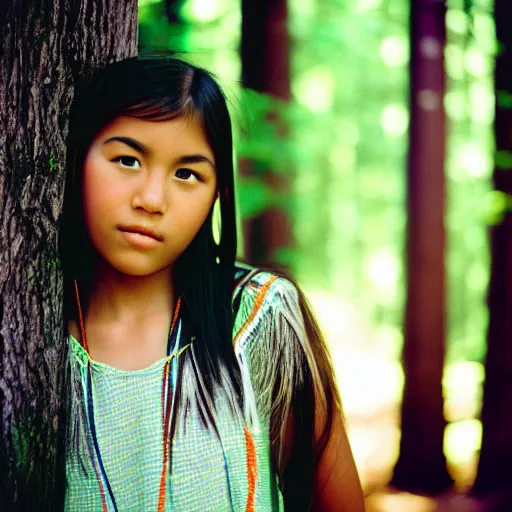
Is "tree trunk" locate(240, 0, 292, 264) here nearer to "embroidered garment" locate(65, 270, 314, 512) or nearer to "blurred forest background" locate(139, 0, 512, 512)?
"blurred forest background" locate(139, 0, 512, 512)

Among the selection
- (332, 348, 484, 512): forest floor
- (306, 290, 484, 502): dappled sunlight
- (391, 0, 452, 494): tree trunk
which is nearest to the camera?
(391, 0, 452, 494): tree trunk

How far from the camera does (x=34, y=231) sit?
1.30m

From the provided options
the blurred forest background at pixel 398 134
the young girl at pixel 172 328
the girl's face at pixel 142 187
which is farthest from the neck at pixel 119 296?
the blurred forest background at pixel 398 134

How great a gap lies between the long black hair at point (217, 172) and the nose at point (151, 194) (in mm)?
126

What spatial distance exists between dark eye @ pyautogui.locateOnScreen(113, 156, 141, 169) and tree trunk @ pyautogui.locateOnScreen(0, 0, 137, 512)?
16cm

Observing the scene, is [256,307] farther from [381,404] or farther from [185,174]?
[381,404]

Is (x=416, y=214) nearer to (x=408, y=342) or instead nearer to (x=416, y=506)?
(x=408, y=342)

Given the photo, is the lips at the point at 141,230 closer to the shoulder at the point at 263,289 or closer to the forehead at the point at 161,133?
the forehead at the point at 161,133

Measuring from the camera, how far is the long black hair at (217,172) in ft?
4.25

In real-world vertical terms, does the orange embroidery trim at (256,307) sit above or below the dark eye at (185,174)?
below

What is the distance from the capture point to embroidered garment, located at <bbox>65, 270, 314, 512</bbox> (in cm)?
A: 134

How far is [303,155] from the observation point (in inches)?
120

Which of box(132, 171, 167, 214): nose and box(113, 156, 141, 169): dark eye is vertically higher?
box(113, 156, 141, 169): dark eye

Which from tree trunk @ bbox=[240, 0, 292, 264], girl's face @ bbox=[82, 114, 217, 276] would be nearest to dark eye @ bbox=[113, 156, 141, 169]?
girl's face @ bbox=[82, 114, 217, 276]
